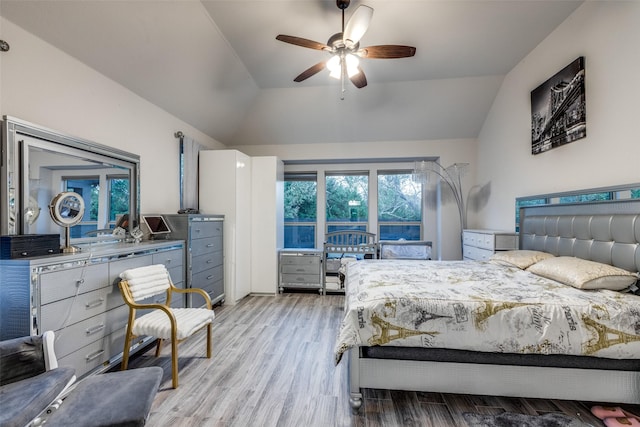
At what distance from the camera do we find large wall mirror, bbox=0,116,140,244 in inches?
66.9

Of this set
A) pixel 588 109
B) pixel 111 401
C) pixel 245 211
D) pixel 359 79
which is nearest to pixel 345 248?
pixel 245 211

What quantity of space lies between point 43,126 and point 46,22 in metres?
0.73

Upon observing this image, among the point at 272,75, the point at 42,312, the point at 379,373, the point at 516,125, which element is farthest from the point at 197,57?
the point at 516,125

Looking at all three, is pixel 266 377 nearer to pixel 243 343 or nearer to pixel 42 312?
pixel 243 343

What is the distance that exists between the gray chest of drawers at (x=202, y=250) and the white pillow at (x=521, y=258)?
335cm

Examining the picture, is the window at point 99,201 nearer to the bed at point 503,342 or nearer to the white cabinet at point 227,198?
the white cabinet at point 227,198

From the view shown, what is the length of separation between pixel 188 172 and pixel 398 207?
11.9ft

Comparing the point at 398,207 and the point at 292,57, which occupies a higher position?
the point at 292,57

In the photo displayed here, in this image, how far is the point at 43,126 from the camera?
1891 millimetres

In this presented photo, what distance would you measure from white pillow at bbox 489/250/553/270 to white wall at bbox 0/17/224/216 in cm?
391

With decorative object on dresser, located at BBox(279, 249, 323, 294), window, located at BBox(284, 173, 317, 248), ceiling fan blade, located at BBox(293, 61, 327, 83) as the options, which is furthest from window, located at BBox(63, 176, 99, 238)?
window, located at BBox(284, 173, 317, 248)

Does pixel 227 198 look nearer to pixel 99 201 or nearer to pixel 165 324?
pixel 99 201

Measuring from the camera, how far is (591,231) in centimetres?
216

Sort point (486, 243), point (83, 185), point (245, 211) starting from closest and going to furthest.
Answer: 1. point (83, 185)
2. point (486, 243)
3. point (245, 211)
